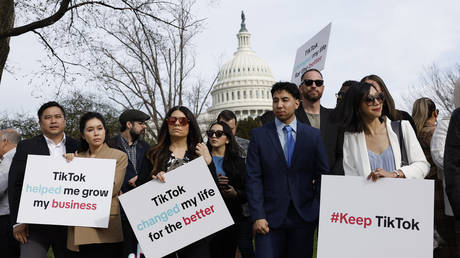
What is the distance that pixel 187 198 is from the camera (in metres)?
3.46

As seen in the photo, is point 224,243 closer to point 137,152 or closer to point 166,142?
point 166,142

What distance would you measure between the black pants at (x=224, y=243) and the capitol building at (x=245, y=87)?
304ft

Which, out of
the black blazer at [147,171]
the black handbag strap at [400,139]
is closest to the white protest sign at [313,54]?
the black handbag strap at [400,139]

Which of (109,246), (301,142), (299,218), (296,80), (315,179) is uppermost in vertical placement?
(296,80)

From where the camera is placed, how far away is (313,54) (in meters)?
7.26

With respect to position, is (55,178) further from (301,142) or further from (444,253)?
(444,253)

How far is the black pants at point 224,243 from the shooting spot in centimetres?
457

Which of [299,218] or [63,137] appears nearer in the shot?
[299,218]

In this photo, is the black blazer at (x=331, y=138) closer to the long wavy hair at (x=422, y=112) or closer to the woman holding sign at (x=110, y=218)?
the long wavy hair at (x=422, y=112)

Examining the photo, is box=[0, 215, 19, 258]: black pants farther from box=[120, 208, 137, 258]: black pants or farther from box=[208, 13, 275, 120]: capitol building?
box=[208, 13, 275, 120]: capitol building

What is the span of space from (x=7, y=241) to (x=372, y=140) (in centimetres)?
390

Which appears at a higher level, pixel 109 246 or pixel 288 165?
pixel 288 165

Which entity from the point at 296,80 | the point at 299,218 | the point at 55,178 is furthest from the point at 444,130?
the point at 296,80

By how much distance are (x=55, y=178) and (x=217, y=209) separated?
152 centimetres
